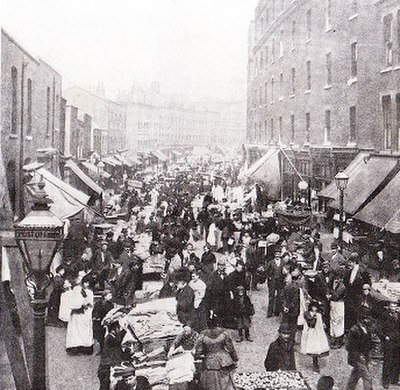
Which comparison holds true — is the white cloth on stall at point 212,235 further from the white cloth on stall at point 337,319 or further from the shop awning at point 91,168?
the white cloth on stall at point 337,319

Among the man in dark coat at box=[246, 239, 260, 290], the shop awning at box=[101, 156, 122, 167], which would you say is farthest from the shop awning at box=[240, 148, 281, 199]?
the man in dark coat at box=[246, 239, 260, 290]

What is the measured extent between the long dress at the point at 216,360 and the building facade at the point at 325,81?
10.7 meters

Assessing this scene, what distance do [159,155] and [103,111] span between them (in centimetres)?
921

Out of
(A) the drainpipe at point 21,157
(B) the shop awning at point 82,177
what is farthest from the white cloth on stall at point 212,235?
(A) the drainpipe at point 21,157

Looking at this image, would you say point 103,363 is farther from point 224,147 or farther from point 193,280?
point 224,147

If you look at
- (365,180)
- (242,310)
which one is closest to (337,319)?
(242,310)

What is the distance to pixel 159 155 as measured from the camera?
4091 cm

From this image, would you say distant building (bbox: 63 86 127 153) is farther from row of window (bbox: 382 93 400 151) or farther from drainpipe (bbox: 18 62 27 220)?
row of window (bbox: 382 93 400 151)

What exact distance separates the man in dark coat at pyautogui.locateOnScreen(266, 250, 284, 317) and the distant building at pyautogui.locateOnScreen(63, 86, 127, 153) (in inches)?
786

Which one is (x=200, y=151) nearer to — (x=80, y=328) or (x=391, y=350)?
(x=80, y=328)

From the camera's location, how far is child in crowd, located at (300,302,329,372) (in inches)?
358

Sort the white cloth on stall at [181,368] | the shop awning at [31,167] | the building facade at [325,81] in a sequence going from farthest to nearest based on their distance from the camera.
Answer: the building facade at [325,81] → the shop awning at [31,167] → the white cloth on stall at [181,368]

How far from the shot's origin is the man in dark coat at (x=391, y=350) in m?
8.38

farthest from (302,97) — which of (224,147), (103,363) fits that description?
(224,147)
